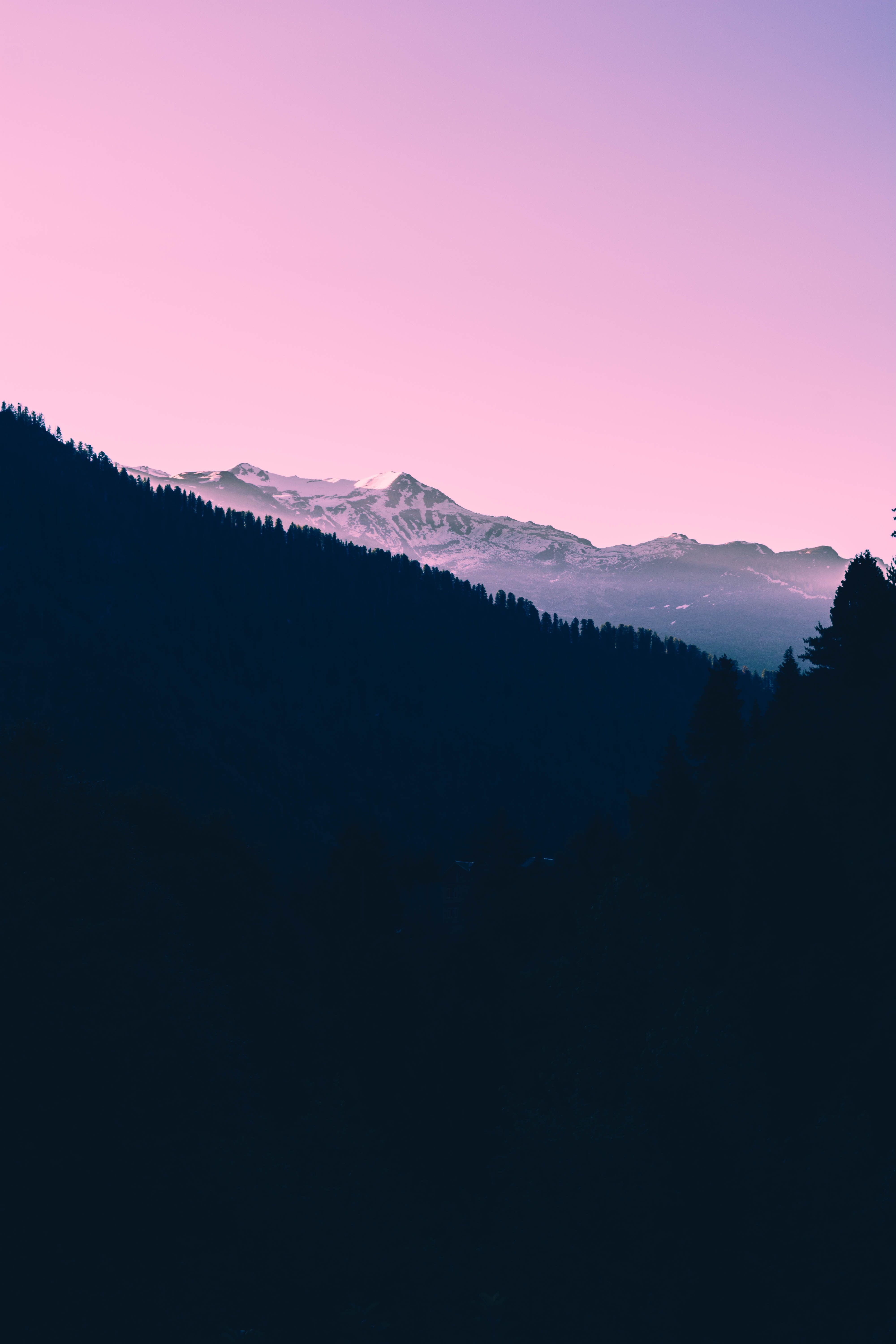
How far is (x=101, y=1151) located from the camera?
27.3m

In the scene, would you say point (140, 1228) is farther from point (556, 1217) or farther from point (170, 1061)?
point (556, 1217)

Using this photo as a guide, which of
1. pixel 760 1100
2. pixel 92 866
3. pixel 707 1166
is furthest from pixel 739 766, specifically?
pixel 92 866

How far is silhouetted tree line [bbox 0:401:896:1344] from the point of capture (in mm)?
26781

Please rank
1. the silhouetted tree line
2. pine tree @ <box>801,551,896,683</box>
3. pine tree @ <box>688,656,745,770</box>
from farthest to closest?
pine tree @ <box>688,656,745,770</box> < pine tree @ <box>801,551,896,683</box> < the silhouetted tree line

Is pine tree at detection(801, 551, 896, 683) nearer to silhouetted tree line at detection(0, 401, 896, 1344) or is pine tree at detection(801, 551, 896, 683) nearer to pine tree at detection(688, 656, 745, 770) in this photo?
silhouetted tree line at detection(0, 401, 896, 1344)

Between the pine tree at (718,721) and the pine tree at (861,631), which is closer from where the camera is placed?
the pine tree at (861,631)

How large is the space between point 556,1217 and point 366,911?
30.7 m

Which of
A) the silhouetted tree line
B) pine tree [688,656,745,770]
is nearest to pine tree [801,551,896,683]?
the silhouetted tree line

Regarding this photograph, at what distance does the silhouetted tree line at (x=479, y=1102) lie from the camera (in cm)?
2678

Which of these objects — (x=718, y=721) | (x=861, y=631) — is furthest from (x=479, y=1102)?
(x=718, y=721)

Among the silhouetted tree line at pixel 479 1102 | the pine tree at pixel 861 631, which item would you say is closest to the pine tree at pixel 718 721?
the pine tree at pixel 861 631

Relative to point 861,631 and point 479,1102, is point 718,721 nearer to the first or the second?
point 861,631

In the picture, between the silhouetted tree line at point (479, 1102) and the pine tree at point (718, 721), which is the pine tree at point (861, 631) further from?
the pine tree at point (718, 721)

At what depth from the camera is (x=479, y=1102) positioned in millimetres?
45969
